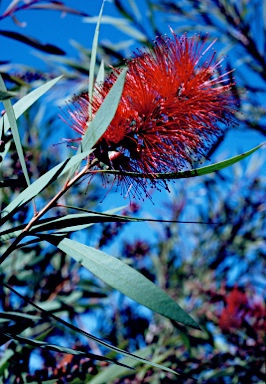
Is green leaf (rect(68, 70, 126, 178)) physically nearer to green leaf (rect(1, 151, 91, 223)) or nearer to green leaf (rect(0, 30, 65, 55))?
green leaf (rect(1, 151, 91, 223))

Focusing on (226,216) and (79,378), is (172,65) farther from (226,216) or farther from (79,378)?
(226,216)

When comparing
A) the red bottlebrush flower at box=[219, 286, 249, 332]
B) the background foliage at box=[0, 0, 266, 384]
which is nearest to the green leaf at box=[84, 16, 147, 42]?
the background foliage at box=[0, 0, 266, 384]

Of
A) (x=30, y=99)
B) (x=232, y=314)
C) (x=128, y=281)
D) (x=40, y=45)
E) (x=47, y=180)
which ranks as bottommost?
(x=128, y=281)

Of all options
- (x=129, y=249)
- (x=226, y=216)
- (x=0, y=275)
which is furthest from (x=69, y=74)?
(x=226, y=216)

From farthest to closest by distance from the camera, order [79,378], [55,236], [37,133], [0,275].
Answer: [37,133] → [0,275] → [79,378] → [55,236]

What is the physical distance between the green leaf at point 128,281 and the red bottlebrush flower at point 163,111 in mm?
165

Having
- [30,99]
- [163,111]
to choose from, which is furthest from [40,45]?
[163,111]

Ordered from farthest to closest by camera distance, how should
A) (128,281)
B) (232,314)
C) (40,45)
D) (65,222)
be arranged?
1. (232,314)
2. (40,45)
3. (65,222)
4. (128,281)

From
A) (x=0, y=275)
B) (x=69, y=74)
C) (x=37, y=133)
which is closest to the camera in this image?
(x=0, y=275)

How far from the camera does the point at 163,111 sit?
28.7 inches

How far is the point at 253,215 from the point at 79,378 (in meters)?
1.64

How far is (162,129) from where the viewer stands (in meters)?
0.72

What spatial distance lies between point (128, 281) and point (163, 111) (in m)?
0.31

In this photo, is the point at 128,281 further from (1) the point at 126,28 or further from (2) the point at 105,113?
(1) the point at 126,28
